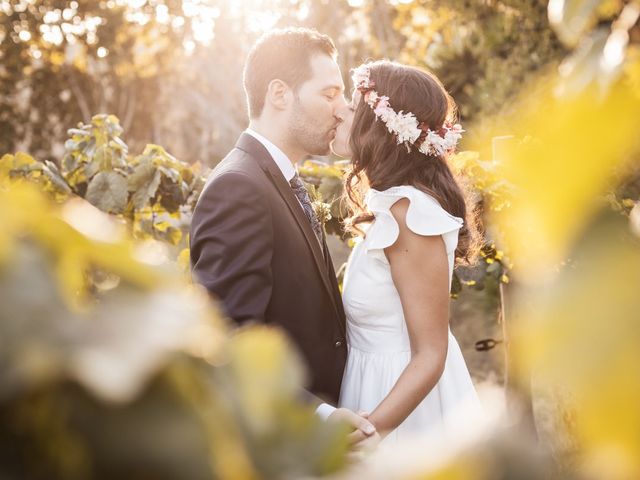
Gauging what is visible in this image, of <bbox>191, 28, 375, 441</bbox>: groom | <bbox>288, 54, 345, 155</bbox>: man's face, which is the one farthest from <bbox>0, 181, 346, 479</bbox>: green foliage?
<bbox>288, 54, 345, 155</bbox>: man's face

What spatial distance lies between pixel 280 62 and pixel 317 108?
315 millimetres

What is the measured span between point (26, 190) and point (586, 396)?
12.9 inches

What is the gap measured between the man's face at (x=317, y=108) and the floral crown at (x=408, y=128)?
0.44 meters

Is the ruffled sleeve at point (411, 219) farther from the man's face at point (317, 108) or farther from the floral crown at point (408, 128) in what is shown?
the man's face at point (317, 108)

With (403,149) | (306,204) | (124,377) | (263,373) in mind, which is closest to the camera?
(124,377)

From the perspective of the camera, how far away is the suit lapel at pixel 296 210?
3178mm

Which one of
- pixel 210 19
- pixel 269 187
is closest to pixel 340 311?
pixel 269 187

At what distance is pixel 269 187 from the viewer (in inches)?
124

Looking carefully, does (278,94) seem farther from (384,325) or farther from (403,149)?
(384,325)

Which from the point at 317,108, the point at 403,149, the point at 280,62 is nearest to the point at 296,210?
the point at 403,149

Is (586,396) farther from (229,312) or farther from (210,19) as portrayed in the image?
(210,19)

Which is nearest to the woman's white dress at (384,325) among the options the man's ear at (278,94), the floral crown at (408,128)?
the floral crown at (408,128)

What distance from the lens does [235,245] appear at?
9.59 feet

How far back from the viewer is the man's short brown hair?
395cm
